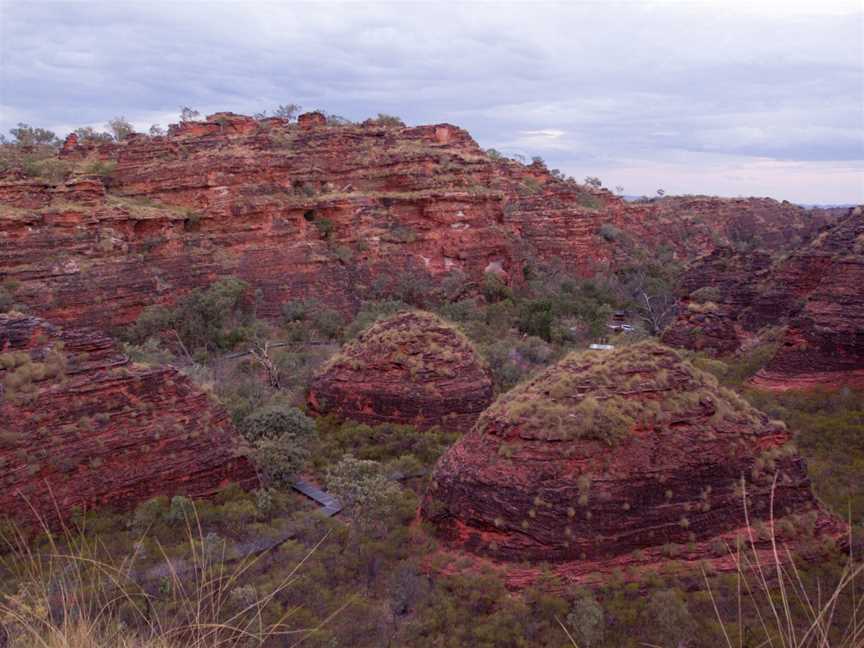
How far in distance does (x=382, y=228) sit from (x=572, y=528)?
1011 inches

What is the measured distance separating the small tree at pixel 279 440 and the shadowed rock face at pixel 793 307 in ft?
44.2

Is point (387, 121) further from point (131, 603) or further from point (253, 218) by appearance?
point (131, 603)

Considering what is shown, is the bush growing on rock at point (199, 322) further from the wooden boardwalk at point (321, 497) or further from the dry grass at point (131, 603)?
the dry grass at point (131, 603)

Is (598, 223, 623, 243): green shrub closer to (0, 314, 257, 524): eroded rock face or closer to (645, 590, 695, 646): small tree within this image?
(0, 314, 257, 524): eroded rock face

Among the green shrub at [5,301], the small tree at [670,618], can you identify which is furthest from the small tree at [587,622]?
the green shrub at [5,301]

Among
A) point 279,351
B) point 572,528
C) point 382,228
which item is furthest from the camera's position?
point 382,228

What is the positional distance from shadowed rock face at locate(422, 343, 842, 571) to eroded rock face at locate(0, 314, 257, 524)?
4.72 meters

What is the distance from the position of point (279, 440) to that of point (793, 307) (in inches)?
750

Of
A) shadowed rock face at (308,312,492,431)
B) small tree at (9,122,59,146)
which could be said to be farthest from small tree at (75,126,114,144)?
shadowed rock face at (308,312,492,431)

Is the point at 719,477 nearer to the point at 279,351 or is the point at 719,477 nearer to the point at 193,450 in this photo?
the point at 193,450

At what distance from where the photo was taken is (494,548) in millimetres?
8898

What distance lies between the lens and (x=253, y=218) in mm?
29953

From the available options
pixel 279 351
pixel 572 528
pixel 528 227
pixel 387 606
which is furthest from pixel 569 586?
pixel 528 227

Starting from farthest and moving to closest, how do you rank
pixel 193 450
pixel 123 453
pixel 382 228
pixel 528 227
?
1. pixel 528 227
2. pixel 382 228
3. pixel 193 450
4. pixel 123 453
